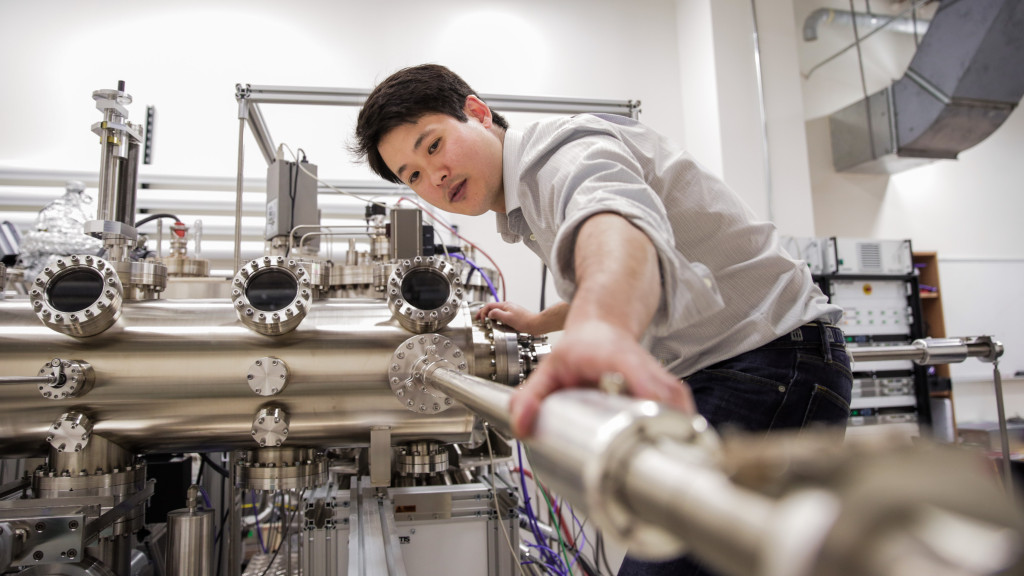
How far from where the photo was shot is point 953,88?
3.00 metres

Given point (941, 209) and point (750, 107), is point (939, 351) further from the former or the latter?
point (941, 209)

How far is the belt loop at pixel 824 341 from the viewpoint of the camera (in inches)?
32.3

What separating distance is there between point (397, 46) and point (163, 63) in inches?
47.6

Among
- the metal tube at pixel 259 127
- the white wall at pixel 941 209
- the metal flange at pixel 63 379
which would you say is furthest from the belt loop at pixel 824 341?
the white wall at pixel 941 209

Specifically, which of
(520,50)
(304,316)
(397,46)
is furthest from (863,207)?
(304,316)

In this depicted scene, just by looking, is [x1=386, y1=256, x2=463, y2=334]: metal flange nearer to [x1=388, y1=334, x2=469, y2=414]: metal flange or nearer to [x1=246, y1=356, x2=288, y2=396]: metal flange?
[x1=388, y1=334, x2=469, y2=414]: metal flange

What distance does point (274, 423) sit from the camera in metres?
1.00

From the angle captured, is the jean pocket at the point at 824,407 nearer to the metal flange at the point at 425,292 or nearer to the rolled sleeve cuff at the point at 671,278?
the rolled sleeve cuff at the point at 671,278

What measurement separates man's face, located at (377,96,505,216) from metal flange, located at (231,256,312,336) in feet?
0.88

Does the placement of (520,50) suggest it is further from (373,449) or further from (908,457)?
(908,457)

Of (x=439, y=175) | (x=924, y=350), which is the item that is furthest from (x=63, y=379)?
(x=924, y=350)

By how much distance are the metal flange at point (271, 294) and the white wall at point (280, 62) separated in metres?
1.96

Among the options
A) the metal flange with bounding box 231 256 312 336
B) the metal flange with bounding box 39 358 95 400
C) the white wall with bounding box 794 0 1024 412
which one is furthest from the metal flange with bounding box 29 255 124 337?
the white wall with bounding box 794 0 1024 412

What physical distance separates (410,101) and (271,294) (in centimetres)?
43
